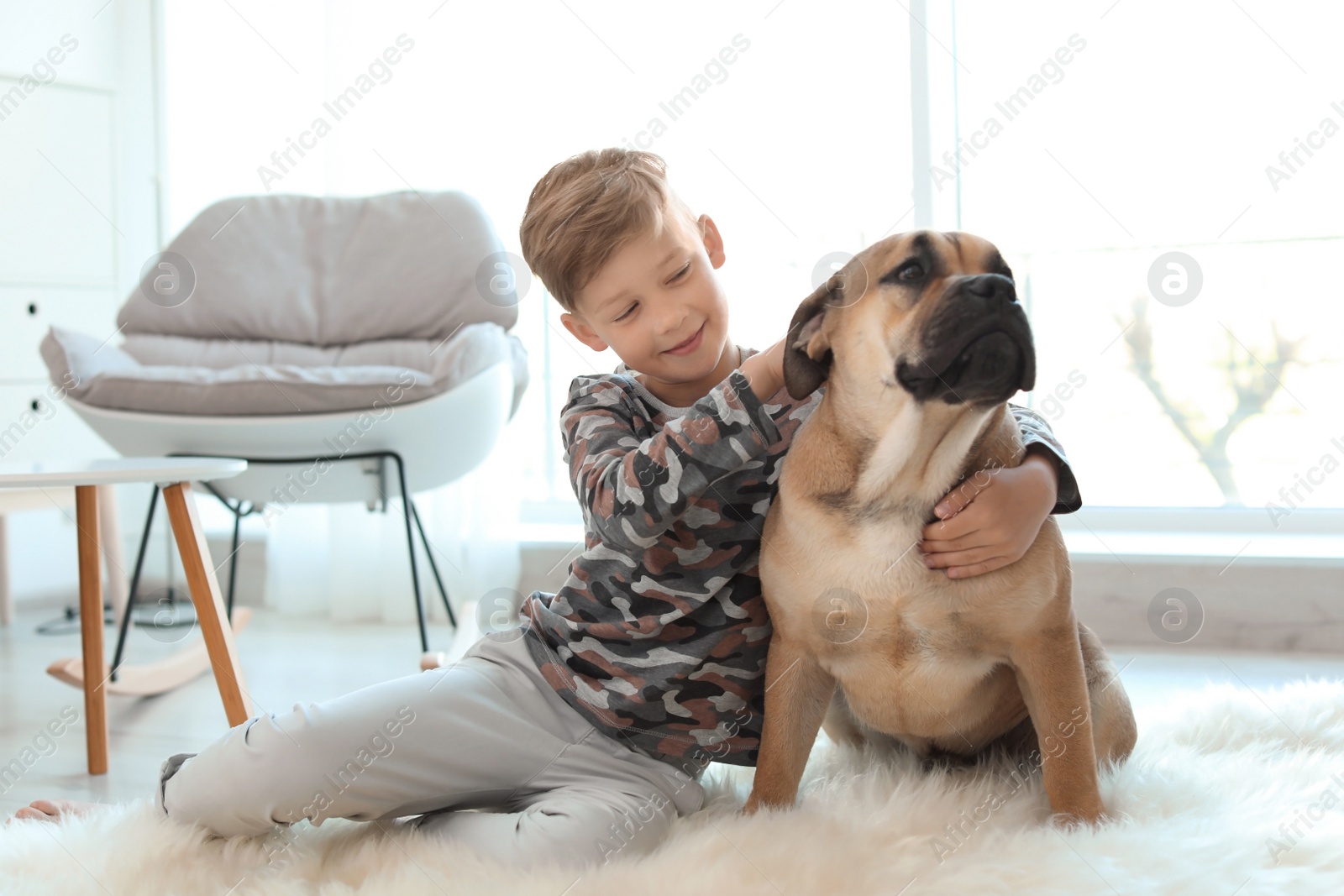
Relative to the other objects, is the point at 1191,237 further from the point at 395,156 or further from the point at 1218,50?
the point at 395,156

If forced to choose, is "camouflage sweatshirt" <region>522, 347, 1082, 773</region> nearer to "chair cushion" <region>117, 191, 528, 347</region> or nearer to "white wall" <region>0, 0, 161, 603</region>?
"chair cushion" <region>117, 191, 528, 347</region>

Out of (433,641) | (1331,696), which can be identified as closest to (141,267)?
(433,641)

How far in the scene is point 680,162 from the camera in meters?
3.44

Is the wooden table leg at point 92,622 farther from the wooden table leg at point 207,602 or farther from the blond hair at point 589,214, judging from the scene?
the blond hair at point 589,214

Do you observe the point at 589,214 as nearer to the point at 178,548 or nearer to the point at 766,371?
the point at 766,371

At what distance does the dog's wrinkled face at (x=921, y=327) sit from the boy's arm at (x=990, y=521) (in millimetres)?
116

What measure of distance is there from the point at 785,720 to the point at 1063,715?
0.33 metres

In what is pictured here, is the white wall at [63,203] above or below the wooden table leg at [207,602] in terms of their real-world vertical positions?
above

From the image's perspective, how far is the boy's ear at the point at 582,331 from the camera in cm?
154

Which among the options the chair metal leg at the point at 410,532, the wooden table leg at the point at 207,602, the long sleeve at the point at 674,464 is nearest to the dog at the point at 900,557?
the long sleeve at the point at 674,464

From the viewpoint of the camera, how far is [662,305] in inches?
54.7

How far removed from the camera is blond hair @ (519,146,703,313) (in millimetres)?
1394

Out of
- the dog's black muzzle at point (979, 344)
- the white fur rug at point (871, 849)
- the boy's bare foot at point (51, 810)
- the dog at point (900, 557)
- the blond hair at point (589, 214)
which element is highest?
the blond hair at point (589, 214)

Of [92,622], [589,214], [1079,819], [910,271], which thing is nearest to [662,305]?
[589,214]
